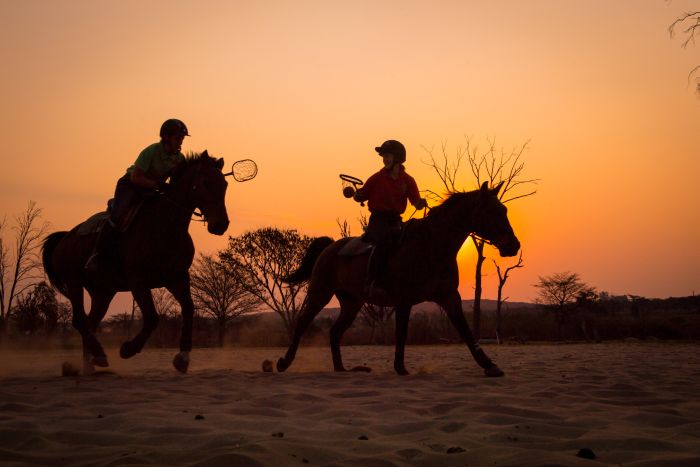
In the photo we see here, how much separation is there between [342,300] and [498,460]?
236 inches

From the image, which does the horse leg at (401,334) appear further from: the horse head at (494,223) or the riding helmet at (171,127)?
the riding helmet at (171,127)

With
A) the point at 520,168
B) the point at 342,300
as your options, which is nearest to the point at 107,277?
the point at 342,300

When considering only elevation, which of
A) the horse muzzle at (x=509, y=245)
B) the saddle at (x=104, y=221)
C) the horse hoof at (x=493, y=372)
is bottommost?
the horse hoof at (x=493, y=372)

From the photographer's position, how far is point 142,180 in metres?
7.41

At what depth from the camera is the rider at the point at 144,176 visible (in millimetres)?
7527

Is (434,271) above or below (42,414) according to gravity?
above

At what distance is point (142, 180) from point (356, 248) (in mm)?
2836

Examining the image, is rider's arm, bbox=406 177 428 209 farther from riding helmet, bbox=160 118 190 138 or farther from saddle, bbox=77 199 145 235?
saddle, bbox=77 199 145 235

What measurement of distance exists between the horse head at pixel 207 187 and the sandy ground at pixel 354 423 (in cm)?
188

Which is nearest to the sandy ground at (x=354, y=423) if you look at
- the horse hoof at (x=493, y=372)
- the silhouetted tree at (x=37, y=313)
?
the horse hoof at (x=493, y=372)

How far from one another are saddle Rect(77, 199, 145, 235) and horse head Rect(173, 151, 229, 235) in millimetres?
596

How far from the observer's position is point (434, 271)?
24.5 ft

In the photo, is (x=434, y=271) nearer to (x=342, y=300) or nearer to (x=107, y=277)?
(x=342, y=300)

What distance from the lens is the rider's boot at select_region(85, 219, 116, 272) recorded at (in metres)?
7.64
